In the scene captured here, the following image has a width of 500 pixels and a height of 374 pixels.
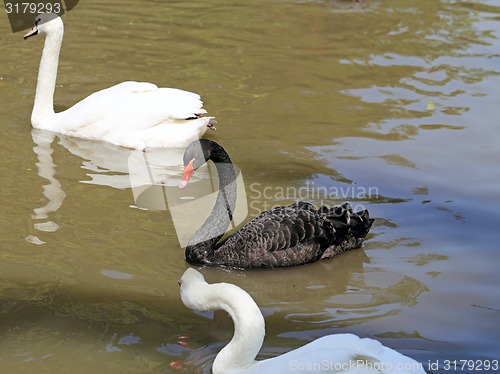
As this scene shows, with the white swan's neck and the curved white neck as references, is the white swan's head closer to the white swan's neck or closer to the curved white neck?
the white swan's neck

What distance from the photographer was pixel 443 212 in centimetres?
701

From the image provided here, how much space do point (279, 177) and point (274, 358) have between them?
352 centimetres

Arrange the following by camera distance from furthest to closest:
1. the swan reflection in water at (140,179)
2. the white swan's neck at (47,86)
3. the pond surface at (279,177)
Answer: the white swan's neck at (47,86)
the swan reflection in water at (140,179)
the pond surface at (279,177)

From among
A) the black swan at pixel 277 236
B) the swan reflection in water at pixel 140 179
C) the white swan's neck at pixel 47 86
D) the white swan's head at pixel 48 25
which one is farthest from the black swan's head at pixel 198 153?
the white swan's head at pixel 48 25

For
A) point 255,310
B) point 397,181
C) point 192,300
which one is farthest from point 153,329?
point 397,181

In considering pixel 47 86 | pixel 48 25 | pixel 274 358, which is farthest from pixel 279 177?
pixel 274 358

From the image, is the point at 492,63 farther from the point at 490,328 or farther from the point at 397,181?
the point at 490,328

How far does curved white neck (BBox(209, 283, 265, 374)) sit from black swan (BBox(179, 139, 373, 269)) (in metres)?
1.68

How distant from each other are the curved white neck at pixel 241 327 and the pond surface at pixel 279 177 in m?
0.50

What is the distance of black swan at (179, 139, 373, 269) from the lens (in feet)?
20.6

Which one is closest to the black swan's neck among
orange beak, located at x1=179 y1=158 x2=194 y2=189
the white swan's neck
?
orange beak, located at x1=179 y1=158 x2=194 y2=189

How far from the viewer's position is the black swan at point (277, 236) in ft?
A: 20.6

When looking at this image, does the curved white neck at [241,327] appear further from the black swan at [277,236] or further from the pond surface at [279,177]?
the black swan at [277,236]

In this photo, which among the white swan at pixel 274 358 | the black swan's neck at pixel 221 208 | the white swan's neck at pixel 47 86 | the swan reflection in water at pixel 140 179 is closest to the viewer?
the white swan at pixel 274 358
